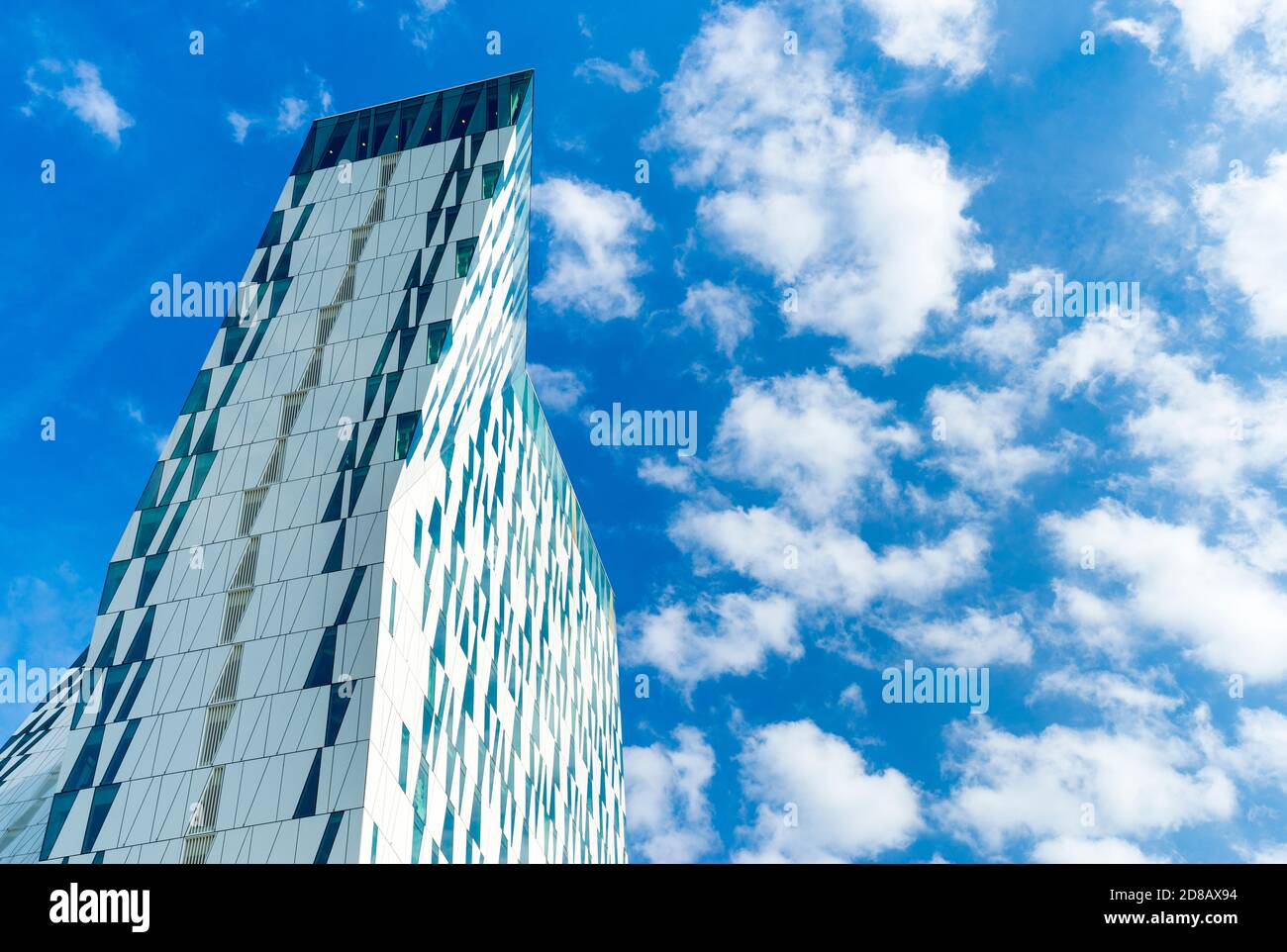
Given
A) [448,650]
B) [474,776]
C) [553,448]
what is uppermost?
[553,448]

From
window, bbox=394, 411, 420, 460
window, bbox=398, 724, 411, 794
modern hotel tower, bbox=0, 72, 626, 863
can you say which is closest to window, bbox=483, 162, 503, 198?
modern hotel tower, bbox=0, 72, 626, 863

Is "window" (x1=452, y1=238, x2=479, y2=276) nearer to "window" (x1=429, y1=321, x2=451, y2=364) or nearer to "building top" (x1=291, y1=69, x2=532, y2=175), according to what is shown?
"window" (x1=429, y1=321, x2=451, y2=364)

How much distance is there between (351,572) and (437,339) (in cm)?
1506

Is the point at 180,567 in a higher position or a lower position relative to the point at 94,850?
higher

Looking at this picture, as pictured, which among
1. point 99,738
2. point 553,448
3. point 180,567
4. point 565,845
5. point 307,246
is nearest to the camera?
point 99,738

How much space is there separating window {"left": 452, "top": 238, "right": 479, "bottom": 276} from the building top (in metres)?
11.2

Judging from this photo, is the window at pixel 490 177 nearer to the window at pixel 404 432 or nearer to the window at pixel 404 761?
the window at pixel 404 432

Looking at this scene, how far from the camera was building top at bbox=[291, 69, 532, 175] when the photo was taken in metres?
74.5

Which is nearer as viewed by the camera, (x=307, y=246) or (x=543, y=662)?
(x=307, y=246)

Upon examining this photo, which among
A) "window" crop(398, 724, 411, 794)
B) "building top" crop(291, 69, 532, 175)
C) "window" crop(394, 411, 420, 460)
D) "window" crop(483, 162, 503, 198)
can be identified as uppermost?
"building top" crop(291, 69, 532, 175)

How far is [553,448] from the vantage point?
96125 millimetres
